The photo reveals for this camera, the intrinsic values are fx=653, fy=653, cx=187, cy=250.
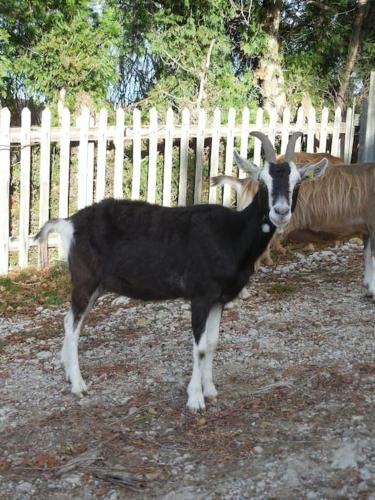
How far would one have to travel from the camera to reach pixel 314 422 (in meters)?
4.45

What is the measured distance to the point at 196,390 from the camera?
4875 mm

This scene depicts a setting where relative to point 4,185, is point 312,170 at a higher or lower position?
higher

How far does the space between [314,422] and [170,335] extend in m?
2.17

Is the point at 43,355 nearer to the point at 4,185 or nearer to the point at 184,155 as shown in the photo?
the point at 4,185

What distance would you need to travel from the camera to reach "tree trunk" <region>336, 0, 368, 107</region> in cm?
1318

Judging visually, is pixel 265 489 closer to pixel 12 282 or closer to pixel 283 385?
pixel 283 385

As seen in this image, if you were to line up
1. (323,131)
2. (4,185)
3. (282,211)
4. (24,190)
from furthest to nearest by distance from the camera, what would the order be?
(323,131), (24,190), (4,185), (282,211)

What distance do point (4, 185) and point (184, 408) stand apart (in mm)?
4640

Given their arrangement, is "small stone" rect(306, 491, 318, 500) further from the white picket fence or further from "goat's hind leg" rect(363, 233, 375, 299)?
the white picket fence

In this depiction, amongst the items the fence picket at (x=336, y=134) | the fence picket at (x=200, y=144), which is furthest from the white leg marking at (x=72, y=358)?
the fence picket at (x=336, y=134)

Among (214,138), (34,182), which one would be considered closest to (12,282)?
(34,182)

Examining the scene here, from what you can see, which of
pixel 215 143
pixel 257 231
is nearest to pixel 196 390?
pixel 257 231

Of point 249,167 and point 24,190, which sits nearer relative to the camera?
point 249,167

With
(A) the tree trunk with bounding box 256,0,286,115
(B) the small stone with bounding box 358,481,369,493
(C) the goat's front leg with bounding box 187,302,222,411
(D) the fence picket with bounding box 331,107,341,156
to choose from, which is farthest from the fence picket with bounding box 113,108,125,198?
(B) the small stone with bounding box 358,481,369,493
